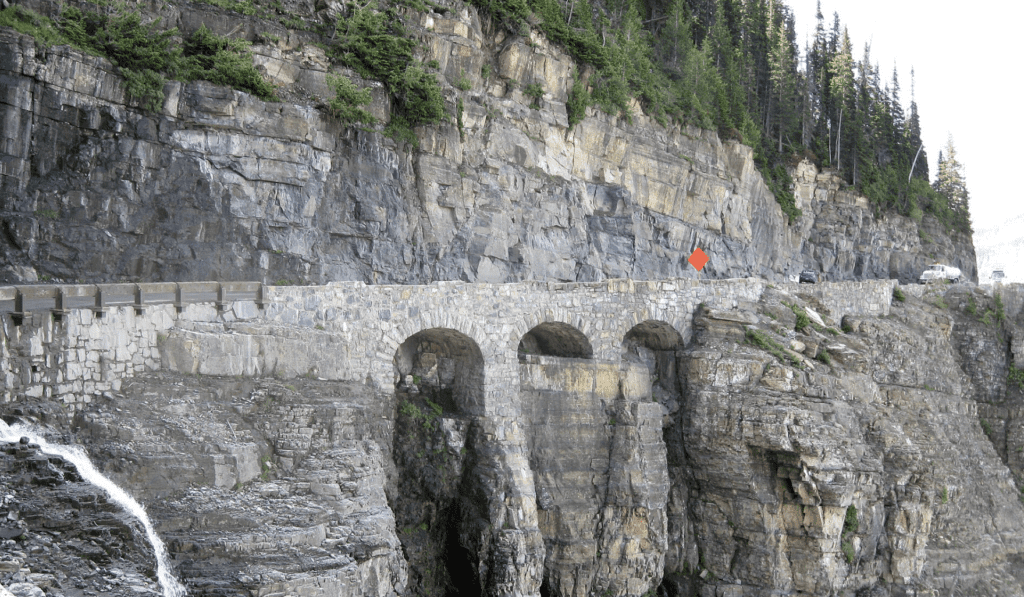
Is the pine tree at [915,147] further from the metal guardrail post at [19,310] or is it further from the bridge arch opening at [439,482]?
the metal guardrail post at [19,310]

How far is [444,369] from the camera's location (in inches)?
963

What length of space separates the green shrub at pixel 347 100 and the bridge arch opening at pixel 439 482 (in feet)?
27.4

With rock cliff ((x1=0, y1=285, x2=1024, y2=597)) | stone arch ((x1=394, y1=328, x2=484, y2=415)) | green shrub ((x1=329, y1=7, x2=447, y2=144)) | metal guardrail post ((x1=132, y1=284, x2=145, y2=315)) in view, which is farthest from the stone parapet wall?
metal guardrail post ((x1=132, y1=284, x2=145, y2=315))

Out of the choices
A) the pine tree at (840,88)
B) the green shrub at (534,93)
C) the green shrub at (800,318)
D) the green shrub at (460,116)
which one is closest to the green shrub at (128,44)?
the green shrub at (460,116)

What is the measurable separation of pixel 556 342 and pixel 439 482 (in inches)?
268

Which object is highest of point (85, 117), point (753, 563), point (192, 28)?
point (192, 28)

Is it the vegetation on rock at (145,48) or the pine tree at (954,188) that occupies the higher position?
the pine tree at (954,188)

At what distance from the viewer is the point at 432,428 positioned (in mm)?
22891

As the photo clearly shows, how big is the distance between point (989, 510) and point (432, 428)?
25921 mm

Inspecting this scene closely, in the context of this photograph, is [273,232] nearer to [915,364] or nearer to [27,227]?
[27,227]

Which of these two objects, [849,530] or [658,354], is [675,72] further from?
[849,530]

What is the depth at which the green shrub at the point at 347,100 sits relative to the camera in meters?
27.5

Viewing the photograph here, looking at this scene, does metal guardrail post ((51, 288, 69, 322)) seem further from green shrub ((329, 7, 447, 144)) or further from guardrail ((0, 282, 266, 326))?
green shrub ((329, 7, 447, 144))

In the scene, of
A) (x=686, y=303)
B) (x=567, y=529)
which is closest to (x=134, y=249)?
(x=567, y=529)
